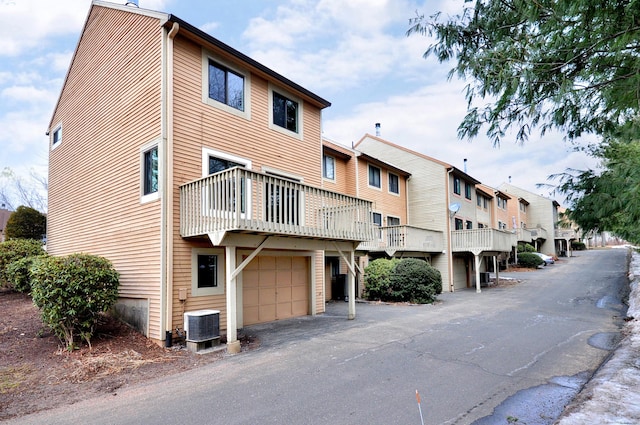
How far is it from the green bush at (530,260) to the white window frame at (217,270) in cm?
3292

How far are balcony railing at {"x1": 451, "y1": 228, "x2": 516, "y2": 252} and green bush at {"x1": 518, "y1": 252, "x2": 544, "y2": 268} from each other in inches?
577

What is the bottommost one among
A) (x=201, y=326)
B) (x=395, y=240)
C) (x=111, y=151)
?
(x=201, y=326)

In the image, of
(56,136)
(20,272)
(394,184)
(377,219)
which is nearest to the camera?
(20,272)

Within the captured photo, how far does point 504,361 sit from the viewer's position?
710cm

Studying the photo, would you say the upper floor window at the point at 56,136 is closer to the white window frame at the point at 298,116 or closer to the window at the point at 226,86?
the window at the point at 226,86

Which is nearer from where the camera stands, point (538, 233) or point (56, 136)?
point (56, 136)

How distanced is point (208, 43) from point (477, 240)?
17483 mm

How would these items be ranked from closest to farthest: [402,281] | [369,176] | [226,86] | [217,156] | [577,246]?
[217,156] → [226,86] → [402,281] → [369,176] → [577,246]

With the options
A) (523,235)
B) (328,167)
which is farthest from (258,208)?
(523,235)

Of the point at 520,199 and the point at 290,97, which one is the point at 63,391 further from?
the point at 520,199

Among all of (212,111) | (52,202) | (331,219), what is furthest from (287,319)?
(52,202)

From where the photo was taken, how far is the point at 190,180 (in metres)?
9.45

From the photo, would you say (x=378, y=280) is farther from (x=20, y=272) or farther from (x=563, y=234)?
(x=563, y=234)

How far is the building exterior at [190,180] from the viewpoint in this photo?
876 centimetres
